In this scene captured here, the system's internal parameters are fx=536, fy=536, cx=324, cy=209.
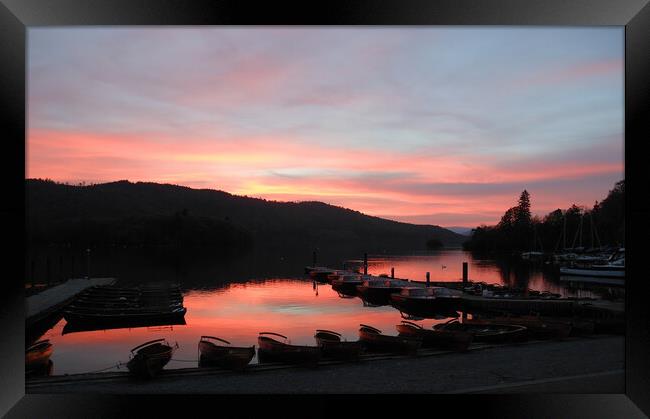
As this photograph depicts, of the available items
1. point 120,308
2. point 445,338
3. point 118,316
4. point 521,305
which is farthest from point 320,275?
point 445,338

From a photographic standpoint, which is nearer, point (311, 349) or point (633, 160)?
point (633, 160)

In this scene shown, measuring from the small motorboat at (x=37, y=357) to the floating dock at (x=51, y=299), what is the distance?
9.17 metres

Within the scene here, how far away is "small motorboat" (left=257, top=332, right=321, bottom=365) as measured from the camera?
540 inches

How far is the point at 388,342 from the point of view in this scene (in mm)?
→ 16750

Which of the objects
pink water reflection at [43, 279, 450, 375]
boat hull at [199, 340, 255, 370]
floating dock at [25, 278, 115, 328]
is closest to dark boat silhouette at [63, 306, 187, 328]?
pink water reflection at [43, 279, 450, 375]

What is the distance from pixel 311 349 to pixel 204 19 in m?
8.92

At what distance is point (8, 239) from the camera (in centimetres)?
711

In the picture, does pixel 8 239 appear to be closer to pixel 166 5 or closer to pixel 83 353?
pixel 166 5

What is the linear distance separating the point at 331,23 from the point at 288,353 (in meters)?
9.42

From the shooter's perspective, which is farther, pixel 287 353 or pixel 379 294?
pixel 379 294

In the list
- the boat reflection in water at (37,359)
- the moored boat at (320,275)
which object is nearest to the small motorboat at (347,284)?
the moored boat at (320,275)

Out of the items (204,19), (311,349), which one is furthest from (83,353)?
(204,19)

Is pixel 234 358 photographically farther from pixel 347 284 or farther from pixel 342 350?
pixel 347 284

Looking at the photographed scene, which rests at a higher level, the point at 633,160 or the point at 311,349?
the point at 633,160
